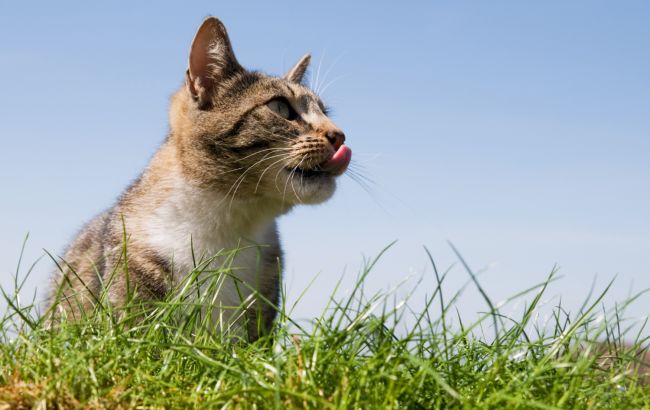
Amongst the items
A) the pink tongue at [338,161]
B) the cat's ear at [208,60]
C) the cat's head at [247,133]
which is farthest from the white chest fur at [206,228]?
the cat's ear at [208,60]

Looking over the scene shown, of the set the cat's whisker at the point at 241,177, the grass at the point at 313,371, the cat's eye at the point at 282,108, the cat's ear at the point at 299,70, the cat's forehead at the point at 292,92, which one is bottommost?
the grass at the point at 313,371

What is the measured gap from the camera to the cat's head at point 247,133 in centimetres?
455

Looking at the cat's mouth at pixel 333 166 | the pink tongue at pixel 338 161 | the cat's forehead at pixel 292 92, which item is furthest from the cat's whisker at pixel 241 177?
the cat's forehead at pixel 292 92

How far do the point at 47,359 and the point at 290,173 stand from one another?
2.20m

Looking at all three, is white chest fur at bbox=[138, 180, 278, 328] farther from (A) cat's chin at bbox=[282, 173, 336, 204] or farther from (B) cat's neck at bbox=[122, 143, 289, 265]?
(A) cat's chin at bbox=[282, 173, 336, 204]

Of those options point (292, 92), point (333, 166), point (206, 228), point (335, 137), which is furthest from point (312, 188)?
point (292, 92)

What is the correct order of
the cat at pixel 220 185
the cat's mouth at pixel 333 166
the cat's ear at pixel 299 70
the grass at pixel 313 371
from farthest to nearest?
1. the cat's ear at pixel 299 70
2. the cat's mouth at pixel 333 166
3. the cat at pixel 220 185
4. the grass at pixel 313 371

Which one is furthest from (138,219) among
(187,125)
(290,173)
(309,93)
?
(309,93)

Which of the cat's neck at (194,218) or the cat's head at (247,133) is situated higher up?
the cat's head at (247,133)

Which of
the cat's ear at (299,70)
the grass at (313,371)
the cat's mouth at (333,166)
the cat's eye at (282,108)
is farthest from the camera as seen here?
the cat's ear at (299,70)

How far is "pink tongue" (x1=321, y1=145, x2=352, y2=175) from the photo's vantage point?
4625 millimetres

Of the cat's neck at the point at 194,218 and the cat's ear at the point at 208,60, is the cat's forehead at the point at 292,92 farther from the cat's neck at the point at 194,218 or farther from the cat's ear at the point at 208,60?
the cat's neck at the point at 194,218

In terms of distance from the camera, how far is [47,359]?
2.64m

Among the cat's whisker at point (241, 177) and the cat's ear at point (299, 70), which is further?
the cat's ear at point (299, 70)
